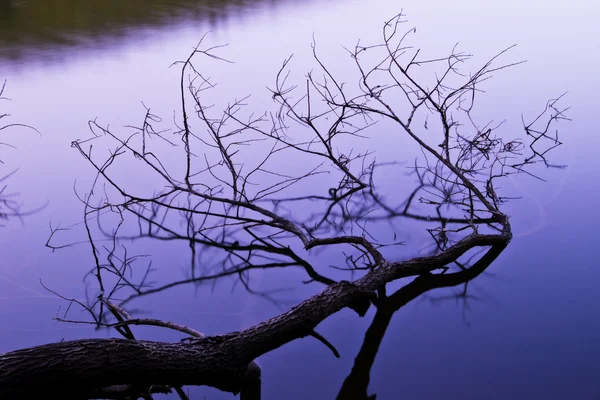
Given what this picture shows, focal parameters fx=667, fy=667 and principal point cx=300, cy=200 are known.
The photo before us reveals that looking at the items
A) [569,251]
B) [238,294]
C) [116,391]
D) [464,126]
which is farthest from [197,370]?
[464,126]

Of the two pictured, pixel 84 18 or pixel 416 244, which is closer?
pixel 416 244

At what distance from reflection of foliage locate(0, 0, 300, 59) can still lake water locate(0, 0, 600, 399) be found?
0.02 meters

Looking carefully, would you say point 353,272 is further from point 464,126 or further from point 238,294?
point 464,126

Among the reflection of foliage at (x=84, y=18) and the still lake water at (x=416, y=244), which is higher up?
the reflection of foliage at (x=84, y=18)

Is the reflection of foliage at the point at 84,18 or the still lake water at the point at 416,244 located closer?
the still lake water at the point at 416,244

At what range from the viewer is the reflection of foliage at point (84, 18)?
4811mm

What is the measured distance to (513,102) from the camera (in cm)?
348

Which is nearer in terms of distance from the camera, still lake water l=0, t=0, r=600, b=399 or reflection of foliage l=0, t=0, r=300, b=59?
still lake water l=0, t=0, r=600, b=399

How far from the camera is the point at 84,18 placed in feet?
17.8

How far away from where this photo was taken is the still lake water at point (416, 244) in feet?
5.74

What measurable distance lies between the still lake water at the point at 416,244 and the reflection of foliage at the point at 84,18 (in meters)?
0.02

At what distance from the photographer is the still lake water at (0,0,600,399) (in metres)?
1.75

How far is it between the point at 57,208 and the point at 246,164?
2.62ft

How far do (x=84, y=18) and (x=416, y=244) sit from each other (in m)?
4.12
